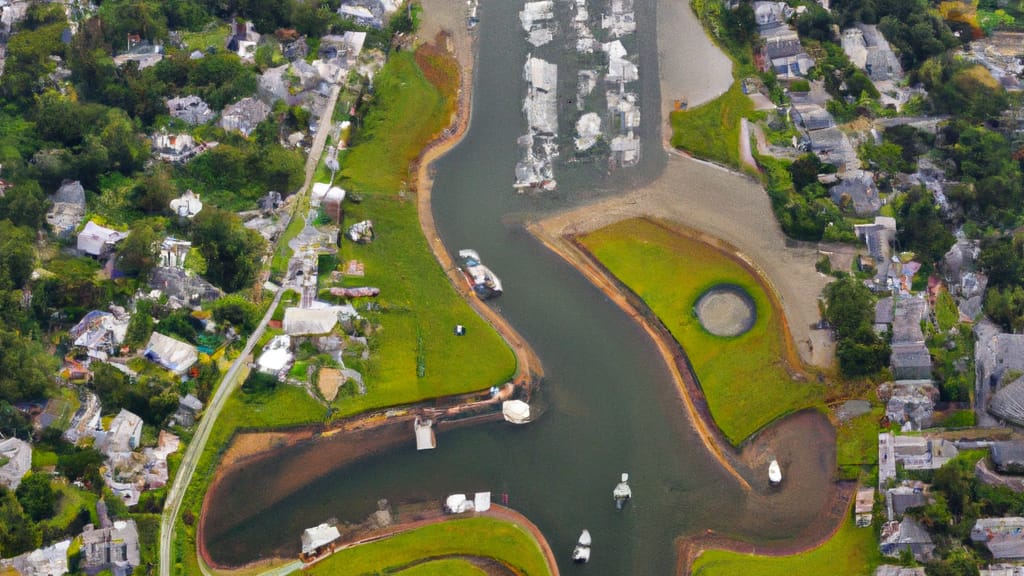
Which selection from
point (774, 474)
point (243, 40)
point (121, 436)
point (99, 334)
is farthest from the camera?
point (243, 40)

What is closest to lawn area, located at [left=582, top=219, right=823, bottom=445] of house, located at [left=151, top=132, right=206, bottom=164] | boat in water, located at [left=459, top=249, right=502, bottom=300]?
boat in water, located at [left=459, top=249, right=502, bottom=300]

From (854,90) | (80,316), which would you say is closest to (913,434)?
(854,90)

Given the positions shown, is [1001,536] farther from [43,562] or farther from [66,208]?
[66,208]

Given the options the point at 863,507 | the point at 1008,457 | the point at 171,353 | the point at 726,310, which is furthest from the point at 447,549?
the point at 1008,457

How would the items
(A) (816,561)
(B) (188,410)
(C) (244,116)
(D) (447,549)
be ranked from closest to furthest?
(A) (816,561) < (D) (447,549) < (B) (188,410) < (C) (244,116)

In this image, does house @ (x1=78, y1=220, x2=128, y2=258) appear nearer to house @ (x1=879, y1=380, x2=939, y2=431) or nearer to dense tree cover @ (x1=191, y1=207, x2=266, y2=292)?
dense tree cover @ (x1=191, y1=207, x2=266, y2=292)

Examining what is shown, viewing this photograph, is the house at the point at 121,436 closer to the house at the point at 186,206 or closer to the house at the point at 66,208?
the house at the point at 66,208

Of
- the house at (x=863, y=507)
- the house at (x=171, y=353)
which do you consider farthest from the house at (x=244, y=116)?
the house at (x=863, y=507)
